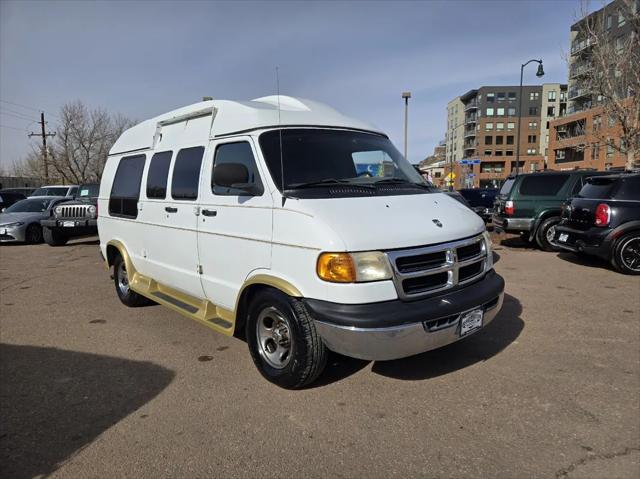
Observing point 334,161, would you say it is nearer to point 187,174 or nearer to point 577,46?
point 187,174

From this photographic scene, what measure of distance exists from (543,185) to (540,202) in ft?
1.60

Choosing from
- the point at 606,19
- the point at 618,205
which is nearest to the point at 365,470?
the point at 618,205

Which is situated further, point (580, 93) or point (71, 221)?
point (580, 93)

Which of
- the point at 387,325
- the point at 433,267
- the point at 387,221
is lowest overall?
the point at 387,325

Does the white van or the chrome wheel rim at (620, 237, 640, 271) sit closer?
the white van

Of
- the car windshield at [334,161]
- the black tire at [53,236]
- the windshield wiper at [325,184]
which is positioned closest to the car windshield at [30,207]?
the black tire at [53,236]

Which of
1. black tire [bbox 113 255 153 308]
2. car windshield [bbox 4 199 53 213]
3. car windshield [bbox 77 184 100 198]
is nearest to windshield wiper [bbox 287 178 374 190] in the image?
black tire [bbox 113 255 153 308]

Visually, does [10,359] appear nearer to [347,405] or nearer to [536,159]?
[347,405]

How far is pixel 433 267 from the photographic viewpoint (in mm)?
3387

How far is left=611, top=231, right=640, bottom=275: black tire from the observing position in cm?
781

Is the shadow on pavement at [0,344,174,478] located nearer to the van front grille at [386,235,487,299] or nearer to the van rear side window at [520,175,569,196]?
the van front grille at [386,235,487,299]

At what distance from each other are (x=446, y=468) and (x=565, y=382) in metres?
1.70

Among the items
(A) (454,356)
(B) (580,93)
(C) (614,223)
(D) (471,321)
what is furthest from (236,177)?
(B) (580,93)

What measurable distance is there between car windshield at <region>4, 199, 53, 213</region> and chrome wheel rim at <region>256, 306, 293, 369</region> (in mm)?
15194
